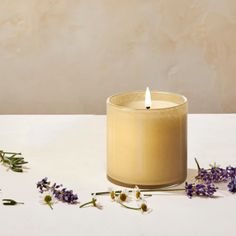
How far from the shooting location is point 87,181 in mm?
705

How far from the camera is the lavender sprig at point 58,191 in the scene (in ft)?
2.09

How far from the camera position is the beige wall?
4.30 feet

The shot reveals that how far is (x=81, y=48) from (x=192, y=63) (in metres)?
0.25

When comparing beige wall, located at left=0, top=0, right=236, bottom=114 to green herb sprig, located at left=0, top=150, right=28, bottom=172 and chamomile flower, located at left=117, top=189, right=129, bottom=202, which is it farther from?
chamomile flower, located at left=117, top=189, right=129, bottom=202

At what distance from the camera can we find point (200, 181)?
0.69 metres

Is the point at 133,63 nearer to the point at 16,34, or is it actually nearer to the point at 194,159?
the point at 16,34

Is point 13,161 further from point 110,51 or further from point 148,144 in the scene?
point 110,51

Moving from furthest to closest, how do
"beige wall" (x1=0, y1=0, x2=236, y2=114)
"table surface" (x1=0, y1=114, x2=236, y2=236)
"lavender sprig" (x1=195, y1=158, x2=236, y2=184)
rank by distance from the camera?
1. "beige wall" (x1=0, y1=0, x2=236, y2=114)
2. "lavender sprig" (x1=195, y1=158, x2=236, y2=184)
3. "table surface" (x1=0, y1=114, x2=236, y2=236)

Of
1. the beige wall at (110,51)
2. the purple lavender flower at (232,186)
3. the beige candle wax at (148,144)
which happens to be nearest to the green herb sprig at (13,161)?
the beige candle wax at (148,144)

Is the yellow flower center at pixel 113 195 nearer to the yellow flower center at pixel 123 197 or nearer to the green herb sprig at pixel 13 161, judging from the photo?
the yellow flower center at pixel 123 197

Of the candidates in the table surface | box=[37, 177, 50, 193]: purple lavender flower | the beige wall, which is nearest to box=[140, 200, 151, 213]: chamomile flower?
the table surface

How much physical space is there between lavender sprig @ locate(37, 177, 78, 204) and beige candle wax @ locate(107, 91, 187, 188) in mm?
66

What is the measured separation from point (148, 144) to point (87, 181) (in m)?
0.09

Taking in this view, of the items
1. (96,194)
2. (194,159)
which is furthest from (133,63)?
(96,194)
